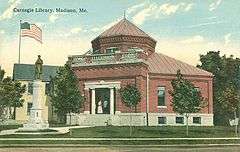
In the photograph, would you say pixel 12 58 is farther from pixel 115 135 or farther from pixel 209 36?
pixel 209 36

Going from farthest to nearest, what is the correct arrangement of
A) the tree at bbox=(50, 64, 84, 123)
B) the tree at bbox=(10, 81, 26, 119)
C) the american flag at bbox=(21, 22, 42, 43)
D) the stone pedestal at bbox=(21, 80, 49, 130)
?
the tree at bbox=(10, 81, 26, 119) → the tree at bbox=(50, 64, 84, 123) → the stone pedestal at bbox=(21, 80, 49, 130) → the american flag at bbox=(21, 22, 42, 43)

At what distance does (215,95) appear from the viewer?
47.1m

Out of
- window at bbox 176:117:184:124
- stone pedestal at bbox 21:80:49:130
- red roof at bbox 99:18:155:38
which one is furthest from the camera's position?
red roof at bbox 99:18:155:38

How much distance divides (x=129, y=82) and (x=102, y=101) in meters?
4.71

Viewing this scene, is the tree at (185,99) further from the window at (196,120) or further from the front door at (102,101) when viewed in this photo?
the front door at (102,101)

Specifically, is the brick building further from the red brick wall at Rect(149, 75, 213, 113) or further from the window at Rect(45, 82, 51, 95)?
the window at Rect(45, 82, 51, 95)

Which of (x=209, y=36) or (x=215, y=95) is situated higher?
(x=209, y=36)

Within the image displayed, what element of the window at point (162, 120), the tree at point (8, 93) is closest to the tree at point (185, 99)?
the window at point (162, 120)

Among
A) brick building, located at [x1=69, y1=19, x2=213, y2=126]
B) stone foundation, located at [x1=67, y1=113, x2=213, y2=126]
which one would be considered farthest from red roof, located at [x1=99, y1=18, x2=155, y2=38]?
stone foundation, located at [x1=67, y1=113, x2=213, y2=126]

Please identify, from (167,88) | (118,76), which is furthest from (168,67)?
(118,76)

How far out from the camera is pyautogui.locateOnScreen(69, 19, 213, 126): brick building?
39.9m

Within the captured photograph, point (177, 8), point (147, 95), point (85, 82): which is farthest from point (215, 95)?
point (177, 8)

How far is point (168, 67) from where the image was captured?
43844 millimetres

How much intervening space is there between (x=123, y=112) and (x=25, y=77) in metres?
25.3
